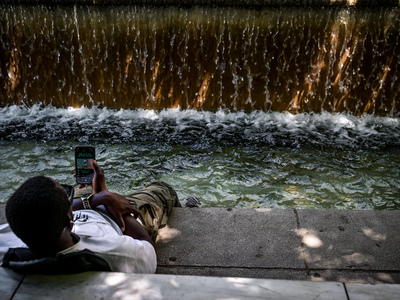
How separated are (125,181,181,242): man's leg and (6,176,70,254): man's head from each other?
1071mm

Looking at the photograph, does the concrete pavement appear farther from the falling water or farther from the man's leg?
the falling water

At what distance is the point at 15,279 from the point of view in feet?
7.07

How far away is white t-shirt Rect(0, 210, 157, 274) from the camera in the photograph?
2270mm

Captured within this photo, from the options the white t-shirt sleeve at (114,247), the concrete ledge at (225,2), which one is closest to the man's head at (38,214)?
the white t-shirt sleeve at (114,247)

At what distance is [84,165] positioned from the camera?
3182 millimetres

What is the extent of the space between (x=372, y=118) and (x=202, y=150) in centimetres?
352

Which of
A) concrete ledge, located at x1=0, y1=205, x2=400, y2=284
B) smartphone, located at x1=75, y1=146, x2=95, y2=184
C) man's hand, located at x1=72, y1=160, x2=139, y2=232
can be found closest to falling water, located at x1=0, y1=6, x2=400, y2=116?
concrete ledge, located at x1=0, y1=205, x2=400, y2=284

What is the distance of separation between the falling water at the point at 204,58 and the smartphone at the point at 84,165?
15.1 feet

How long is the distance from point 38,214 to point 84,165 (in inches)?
50.1

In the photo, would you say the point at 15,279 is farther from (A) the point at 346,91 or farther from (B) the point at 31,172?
(A) the point at 346,91

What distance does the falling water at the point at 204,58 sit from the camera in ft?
22.7

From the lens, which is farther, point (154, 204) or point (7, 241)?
point (154, 204)

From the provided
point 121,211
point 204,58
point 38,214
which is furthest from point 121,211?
point 204,58

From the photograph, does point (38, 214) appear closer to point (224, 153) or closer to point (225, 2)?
point (224, 153)
